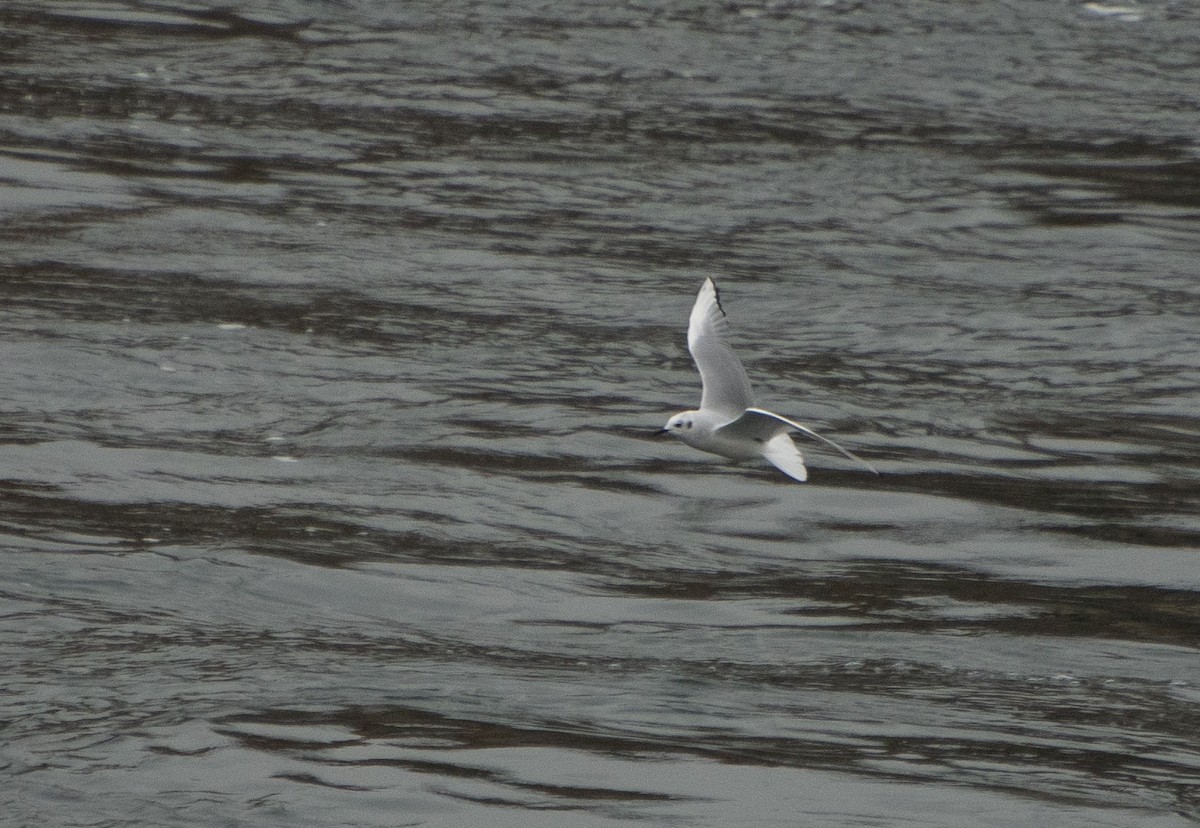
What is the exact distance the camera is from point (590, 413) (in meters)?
9.34

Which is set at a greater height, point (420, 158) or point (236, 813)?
point (420, 158)

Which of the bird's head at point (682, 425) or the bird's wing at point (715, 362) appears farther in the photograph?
the bird's wing at point (715, 362)

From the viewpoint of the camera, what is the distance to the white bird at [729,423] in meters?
7.49

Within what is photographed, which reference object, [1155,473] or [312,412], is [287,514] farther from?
[1155,473]

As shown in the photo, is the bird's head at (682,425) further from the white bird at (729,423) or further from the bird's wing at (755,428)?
the bird's wing at (755,428)

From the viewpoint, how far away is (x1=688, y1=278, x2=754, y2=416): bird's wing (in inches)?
306

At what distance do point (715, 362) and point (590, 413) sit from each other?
152 centimetres

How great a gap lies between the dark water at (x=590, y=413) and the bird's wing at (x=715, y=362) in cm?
58

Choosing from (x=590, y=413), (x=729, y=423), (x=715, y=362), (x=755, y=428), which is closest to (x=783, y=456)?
(x=755, y=428)

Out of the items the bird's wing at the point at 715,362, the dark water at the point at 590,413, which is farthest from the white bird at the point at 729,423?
the dark water at the point at 590,413

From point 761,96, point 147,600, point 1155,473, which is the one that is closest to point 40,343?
point 147,600

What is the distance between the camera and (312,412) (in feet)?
30.1

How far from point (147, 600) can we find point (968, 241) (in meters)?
6.40

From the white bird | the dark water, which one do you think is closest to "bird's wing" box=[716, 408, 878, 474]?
the white bird
